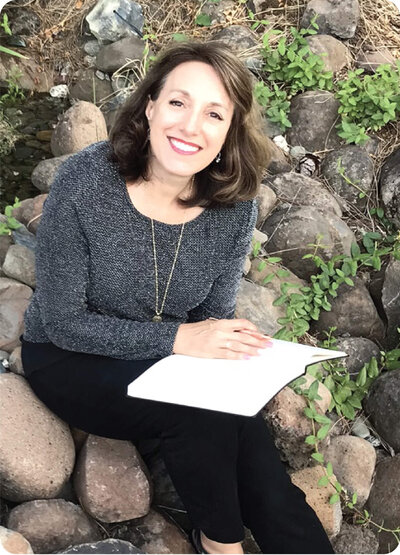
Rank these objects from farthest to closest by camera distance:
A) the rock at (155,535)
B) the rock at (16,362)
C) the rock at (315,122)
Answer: the rock at (315,122) < the rock at (16,362) < the rock at (155,535)

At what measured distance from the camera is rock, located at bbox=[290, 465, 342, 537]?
2.09 metres

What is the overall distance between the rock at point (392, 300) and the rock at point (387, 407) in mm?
330

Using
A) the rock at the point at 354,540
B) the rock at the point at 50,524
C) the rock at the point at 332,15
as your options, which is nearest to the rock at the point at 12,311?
the rock at the point at 50,524

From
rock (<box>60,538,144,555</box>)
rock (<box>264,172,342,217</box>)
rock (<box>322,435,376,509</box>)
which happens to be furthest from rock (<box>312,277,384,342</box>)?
rock (<box>60,538,144,555</box>)

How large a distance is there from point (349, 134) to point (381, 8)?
100 centimetres

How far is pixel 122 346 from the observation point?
1.79 metres

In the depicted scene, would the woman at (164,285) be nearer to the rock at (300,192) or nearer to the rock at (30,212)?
the rock at (30,212)

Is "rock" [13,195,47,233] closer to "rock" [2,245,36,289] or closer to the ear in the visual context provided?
"rock" [2,245,36,289]

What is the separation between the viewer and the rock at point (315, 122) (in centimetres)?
340

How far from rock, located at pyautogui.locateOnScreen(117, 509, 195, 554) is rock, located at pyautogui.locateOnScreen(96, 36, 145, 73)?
2.31m

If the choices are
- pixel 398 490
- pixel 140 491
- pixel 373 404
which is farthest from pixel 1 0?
pixel 398 490

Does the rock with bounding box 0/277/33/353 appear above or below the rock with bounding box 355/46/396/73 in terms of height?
below

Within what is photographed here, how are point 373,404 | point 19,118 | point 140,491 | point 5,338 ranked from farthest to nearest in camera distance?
point 19,118, point 373,404, point 5,338, point 140,491

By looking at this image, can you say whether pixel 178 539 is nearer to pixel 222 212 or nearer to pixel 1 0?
pixel 222 212
